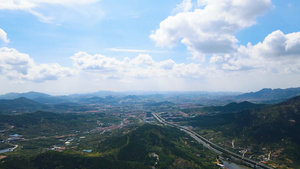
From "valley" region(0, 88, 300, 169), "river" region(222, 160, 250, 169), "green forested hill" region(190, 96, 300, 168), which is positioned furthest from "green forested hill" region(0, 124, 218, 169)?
"green forested hill" region(190, 96, 300, 168)

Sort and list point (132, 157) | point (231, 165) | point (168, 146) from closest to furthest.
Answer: point (231, 165), point (132, 157), point (168, 146)

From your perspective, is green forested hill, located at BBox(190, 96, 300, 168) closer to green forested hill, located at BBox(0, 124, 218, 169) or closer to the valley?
the valley

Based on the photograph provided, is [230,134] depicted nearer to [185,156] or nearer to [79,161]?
[185,156]

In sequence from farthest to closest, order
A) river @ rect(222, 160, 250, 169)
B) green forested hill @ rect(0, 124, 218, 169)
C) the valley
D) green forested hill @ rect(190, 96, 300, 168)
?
1. green forested hill @ rect(190, 96, 300, 168)
2. river @ rect(222, 160, 250, 169)
3. the valley
4. green forested hill @ rect(0, 124, 218, 169)

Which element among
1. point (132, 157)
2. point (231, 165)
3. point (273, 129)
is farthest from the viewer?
point (273, 129)

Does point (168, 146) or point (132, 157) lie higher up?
point (132, 157)

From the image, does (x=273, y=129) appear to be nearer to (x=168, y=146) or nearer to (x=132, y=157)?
(x=168, y=146)

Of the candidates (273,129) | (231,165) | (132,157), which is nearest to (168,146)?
(132,157)

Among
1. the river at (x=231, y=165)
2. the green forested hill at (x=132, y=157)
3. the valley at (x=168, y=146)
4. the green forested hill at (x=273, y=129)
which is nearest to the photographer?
the green forested hill at (x=132, y=157)

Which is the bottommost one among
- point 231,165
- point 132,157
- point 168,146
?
point 231,165

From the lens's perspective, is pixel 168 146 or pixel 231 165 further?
pixel 168 146

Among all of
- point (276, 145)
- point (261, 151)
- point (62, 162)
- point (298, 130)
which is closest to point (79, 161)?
point (62, 162)

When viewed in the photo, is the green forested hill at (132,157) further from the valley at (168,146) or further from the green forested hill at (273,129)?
the green forested hill at (273,129)

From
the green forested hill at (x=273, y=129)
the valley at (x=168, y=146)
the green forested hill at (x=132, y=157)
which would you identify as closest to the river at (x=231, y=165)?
the valley at (x=168, y=146)
